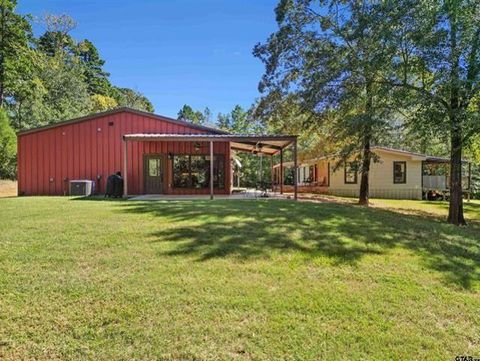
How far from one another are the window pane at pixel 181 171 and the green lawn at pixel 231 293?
419 inches

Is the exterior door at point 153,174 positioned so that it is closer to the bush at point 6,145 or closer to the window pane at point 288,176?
the bush at point 6,145

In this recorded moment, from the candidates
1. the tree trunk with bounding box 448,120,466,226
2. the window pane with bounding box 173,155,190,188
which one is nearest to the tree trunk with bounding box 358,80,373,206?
the tree trunk with bounding box 448,120,466,226

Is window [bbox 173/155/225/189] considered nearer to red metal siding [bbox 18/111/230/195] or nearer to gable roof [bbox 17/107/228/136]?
red metal siding [bbox 18/111/230/195]

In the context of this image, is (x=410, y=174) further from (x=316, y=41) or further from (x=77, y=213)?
(x=77, y=213)

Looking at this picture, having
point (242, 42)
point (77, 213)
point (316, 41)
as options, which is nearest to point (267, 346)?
point (77, 213)

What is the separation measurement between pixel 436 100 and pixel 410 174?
14.2 m

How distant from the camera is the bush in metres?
26.6

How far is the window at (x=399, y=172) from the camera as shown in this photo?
23.2 m

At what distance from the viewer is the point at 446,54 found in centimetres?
1005

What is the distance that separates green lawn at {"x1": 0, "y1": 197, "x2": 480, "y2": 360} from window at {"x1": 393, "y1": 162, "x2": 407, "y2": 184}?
17632 mm

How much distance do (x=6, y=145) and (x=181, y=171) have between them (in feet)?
58.8

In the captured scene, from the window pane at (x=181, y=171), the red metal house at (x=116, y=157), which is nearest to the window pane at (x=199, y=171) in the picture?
the red metal house at (x=116, y=157)

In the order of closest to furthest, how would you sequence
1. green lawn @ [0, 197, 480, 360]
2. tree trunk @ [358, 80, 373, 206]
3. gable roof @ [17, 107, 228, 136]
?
1. green lawn @ [0, 197, 480, 360]
2. tree trunk @ [358, 80, 373, 206]
3. gable roof @ [17, 107, 228, 136]

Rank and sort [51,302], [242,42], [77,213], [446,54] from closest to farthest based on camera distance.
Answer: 1. [51,302]
2. [77,213]
3. [446,54]
4. [242,42]
